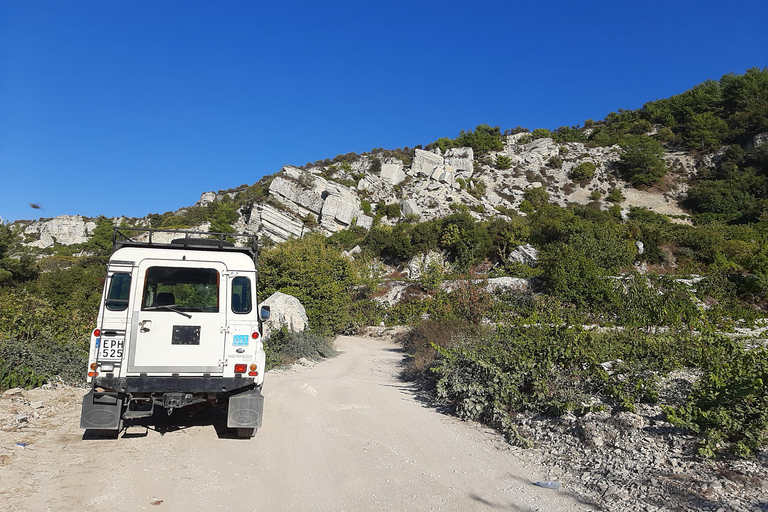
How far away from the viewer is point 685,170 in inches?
2261

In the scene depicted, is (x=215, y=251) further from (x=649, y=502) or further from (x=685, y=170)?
(x=685, y=170)

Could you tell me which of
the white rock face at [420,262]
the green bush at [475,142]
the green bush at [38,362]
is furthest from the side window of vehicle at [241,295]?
the green bush at [475,142]

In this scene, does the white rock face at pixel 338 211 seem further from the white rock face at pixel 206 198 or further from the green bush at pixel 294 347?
the green bush at pixel 294 347

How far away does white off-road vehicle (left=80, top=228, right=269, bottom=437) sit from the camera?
16.4 ft

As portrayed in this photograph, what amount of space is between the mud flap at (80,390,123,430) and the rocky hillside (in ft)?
139

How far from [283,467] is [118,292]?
292 centimetres

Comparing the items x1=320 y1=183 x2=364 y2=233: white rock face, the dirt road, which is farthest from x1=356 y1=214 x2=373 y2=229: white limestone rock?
the dirt road

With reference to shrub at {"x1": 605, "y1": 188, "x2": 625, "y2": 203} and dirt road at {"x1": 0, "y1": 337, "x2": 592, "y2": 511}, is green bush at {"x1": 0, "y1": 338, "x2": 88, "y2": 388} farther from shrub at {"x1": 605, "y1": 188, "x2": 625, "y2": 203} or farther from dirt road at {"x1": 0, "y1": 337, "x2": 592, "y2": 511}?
shrub at {"x1": 605, "y1": 188, "x2": 625, "y2": 203}

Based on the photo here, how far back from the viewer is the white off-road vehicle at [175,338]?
5008 mm

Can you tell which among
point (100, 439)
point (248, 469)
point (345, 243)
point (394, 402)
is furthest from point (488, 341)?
point (345, 243)

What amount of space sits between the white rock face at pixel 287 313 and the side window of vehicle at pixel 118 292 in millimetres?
9201

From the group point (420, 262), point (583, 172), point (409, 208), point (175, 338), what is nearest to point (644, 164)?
point (583, 172)

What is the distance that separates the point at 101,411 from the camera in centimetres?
495

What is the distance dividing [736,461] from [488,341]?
477 cm
